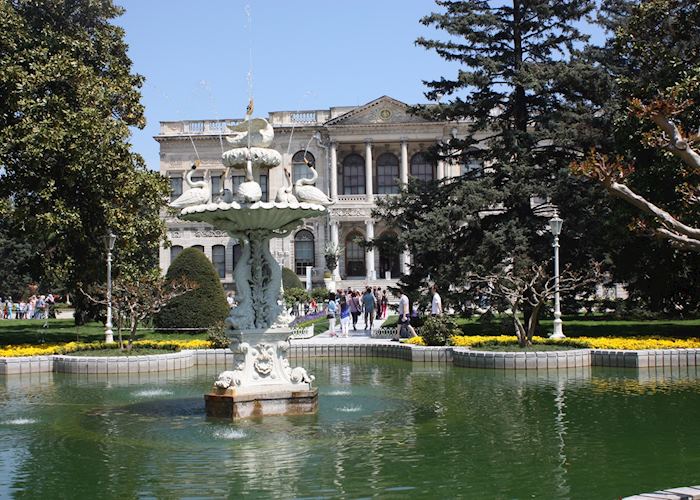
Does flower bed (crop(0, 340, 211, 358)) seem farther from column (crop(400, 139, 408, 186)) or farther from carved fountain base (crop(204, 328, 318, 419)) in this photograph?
column (crop(400, 139, 408, 186))

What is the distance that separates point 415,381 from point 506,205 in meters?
9.52

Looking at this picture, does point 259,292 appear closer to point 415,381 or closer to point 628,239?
point 415,381

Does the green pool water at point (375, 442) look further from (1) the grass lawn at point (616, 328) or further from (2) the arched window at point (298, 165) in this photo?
(2) the arched window at point (298, 165)

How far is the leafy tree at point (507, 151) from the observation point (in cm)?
2075

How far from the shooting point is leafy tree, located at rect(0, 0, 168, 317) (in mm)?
18484

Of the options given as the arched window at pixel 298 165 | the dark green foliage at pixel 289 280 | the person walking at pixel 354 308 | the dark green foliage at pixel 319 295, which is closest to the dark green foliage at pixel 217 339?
the person walking at pixel 354 308

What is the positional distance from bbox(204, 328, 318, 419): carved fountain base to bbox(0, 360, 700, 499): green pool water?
251mm

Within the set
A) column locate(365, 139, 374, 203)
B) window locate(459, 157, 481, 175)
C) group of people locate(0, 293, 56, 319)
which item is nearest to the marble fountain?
window locate(459, 157, 481, 175)

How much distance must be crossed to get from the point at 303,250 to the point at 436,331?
37.6 metres

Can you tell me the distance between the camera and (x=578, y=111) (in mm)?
21750

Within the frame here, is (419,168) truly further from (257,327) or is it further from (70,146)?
(257,327)

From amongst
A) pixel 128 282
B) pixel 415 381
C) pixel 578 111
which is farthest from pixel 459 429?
pixel 578 111

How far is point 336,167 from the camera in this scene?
2092 inches

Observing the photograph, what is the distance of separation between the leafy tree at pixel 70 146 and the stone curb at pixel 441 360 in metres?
4.08
